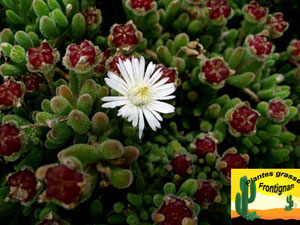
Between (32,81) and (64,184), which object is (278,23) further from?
(64,184)

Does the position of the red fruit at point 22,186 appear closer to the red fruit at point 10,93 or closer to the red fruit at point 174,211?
the red fruit at point 10,93

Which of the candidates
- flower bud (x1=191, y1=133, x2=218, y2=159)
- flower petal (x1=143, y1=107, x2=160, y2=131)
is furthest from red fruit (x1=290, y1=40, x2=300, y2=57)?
flower petal (x1=143, y1=107, x2=160, y2=131)

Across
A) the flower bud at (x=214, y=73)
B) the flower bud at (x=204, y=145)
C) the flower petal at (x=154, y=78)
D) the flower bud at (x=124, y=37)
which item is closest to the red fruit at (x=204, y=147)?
the flower bud at (x=204, y=145)

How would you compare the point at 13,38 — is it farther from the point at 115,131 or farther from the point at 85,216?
the point at 85,216

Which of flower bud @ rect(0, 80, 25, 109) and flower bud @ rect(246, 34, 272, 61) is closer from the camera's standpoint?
flower bud @ rect(0, 80, 25, 109)

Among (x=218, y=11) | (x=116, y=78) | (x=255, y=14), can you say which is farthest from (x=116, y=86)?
(x=255, y=14)

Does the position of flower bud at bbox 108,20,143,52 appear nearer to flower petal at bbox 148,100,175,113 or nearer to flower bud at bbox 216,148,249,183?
flower petal at bbox 148,100,175,113

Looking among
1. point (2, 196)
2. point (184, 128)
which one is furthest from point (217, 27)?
point (2, 196)
